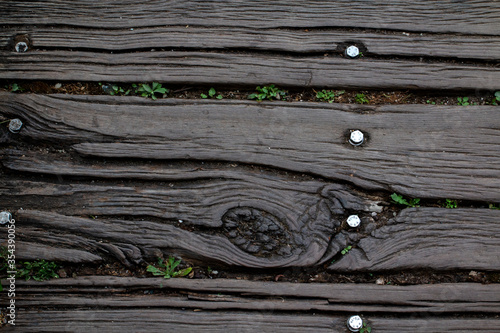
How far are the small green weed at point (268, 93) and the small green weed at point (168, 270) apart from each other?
1.07 meters

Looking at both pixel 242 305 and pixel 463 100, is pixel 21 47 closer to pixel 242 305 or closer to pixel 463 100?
pixel 242 305

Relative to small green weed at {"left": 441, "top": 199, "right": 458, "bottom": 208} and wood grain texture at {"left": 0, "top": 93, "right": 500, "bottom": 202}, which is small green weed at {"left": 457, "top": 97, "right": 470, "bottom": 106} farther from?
small green weed at {"left": 441, "top": 199, "right": 458, "bottom": 208}

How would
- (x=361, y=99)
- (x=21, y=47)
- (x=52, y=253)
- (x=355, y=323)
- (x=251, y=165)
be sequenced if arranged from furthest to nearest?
(x=21, y=47) < (x=361, y=99) < (x=251, y=165) < (x=52, y=253) < (x=355, y=323)

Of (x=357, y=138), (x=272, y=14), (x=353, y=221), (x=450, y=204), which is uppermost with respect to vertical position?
(x=272, y=14)

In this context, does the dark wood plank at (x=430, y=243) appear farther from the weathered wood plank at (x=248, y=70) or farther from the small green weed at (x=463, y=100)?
the weathered wood plank at (x=248, y=70)

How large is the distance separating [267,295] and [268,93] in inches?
46.6

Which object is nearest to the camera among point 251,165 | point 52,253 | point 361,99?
point 52,253

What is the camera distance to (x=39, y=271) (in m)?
1.98

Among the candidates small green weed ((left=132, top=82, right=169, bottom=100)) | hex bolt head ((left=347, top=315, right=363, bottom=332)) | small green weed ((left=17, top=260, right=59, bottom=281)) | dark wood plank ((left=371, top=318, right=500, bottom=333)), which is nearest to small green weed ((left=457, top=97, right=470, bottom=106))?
dark wood plank ((left=371, top=318, right=500, bottom=333))

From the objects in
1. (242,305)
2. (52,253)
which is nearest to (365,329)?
(242,305)

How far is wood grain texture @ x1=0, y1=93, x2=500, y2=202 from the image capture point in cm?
205

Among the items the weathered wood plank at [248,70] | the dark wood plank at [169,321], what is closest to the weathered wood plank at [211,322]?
the dark wood plank at [169,321]

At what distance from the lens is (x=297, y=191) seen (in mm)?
2035

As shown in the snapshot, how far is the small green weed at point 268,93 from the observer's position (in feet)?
7.27
